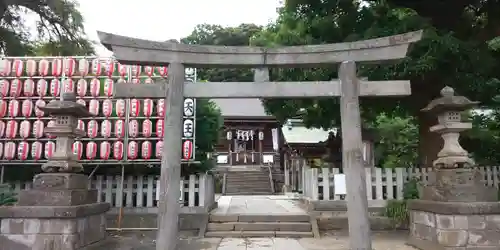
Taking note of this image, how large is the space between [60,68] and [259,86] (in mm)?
6107

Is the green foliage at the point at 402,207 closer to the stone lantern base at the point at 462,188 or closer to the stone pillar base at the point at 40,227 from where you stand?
the stone lantern base at the point at 462,188

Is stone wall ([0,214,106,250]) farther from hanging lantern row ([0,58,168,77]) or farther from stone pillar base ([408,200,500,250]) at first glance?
stone pillar base ([408,200,500,250])

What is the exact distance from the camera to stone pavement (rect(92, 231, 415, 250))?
763 centimetres

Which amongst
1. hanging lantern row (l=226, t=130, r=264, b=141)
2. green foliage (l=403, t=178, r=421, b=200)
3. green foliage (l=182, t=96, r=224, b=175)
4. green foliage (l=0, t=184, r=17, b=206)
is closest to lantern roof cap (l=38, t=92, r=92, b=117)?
green foliage (l=0, t=184, r=17, b=206)

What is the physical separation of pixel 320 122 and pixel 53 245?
7837 millimetres

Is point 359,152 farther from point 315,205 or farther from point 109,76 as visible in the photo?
point 109,76

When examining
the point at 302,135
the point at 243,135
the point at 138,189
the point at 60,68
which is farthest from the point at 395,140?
the point at 243,135

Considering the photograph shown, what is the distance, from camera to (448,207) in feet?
21.3

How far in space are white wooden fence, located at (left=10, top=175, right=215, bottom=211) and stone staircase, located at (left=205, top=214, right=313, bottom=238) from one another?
0.74m

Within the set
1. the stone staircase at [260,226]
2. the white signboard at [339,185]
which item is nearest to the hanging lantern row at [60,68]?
the stone staircase at [260,226]

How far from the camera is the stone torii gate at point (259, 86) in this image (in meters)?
6.21

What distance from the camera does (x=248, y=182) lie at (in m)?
23.8

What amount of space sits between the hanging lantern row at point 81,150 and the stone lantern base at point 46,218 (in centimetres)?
233

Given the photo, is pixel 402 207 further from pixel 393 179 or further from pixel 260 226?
pixel 260 226
